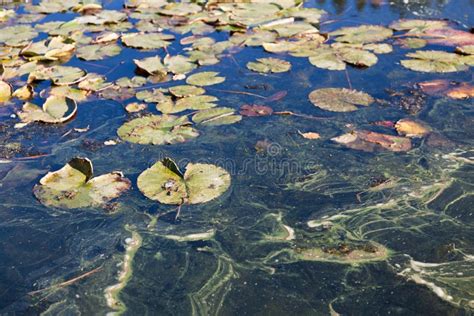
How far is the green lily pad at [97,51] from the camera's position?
14.9 feet

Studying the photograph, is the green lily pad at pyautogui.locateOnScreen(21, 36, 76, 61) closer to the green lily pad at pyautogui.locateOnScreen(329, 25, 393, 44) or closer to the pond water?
the pond water

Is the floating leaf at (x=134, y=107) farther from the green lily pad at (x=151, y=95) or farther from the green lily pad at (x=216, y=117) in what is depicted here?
the green lily pad at (x=216, y=117)

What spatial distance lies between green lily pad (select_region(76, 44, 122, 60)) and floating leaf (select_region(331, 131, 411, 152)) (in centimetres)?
227

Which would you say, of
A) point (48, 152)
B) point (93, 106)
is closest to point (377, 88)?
point (93, 106)

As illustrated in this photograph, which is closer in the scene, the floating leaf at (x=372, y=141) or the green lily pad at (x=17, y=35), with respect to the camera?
the floating leaf at (x=372, y=141)

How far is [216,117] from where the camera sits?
11.4 feet

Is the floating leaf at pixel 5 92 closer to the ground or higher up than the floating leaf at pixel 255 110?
closer to the ground

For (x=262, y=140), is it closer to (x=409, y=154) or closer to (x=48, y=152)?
(x=409, y=154)

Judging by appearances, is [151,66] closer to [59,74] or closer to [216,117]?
[59,74]

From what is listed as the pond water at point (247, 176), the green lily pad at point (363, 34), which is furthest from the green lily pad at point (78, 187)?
the green lily pad at point (363, 34)

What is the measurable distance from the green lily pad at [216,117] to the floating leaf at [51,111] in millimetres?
851

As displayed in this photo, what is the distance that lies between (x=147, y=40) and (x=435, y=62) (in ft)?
7.88

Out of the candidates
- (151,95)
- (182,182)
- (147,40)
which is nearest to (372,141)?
(182,182)

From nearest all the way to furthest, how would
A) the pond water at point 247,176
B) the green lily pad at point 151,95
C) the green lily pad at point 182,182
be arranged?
the pond water at point 247,176 < the green lily pad at point 182,182 < the green lily pad at point 151,95
